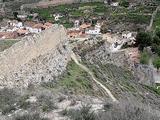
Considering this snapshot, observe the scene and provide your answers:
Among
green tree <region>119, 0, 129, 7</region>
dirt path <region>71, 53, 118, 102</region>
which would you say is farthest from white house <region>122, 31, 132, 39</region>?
dirt path <region>71, 53, 118, 102</region>

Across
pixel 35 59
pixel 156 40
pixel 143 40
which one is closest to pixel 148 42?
pixel 143 40

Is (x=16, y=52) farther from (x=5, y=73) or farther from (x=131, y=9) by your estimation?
(x=131, y=9)

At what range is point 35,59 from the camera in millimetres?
21719

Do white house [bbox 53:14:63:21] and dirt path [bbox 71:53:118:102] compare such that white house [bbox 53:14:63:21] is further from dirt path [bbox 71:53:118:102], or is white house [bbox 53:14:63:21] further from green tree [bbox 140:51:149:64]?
Answer: dirt path [bbox 71:53:118:102]

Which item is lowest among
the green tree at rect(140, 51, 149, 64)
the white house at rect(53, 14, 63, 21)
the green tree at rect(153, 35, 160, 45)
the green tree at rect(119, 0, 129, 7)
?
the white house at rect(53, 14, 63, 21)

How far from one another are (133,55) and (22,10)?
51184 millimetres

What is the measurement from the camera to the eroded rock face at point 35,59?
19.0m

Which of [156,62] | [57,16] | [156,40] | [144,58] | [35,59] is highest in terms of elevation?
[35,59]

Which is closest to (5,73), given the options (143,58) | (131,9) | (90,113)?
(90,113)

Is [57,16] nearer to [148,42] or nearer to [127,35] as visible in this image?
[127,35]

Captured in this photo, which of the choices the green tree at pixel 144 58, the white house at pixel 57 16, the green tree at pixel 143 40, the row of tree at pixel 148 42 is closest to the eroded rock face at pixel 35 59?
Result: the green tree at pixel 144 58

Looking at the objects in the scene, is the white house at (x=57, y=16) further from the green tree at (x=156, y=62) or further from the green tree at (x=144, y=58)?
the green tree at (x=156, y=62)

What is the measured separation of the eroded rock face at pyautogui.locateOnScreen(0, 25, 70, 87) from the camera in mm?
19047

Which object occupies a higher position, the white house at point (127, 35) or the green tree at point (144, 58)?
the green tree at point (144, 58)
